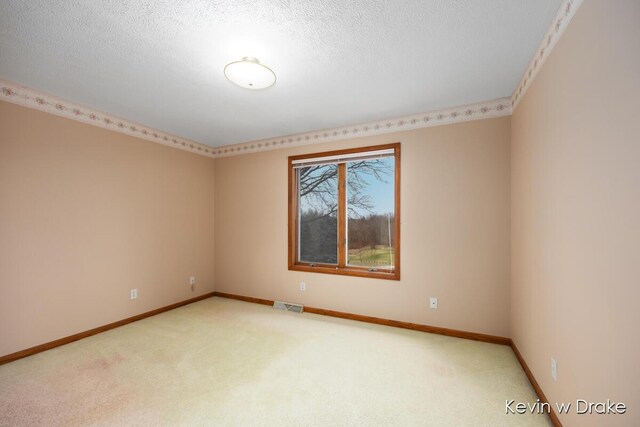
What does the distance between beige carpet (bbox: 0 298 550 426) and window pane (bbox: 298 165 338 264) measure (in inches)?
44.0

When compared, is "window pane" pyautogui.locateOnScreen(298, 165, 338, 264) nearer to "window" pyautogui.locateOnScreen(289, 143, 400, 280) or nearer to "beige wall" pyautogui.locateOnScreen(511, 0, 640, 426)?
"window" pyautogui.locateOnScreen(289, 143, 400, 280)

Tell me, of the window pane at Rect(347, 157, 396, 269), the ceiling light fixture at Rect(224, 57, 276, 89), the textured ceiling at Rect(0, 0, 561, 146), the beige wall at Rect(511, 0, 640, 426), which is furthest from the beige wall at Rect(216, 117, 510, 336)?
the ceiling light fixture at Rect(224, 57, 276, 89)

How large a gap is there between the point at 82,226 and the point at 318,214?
277 cm

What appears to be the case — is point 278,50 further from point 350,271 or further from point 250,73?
point 350,271

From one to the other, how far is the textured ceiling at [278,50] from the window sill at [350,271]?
6.42ft

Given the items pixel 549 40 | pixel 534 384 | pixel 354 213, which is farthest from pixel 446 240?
pixel 549 40

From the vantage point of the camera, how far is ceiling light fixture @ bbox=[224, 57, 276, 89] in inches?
77.0

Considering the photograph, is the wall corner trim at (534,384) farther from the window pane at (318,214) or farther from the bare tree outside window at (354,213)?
the window pane at (318,214)

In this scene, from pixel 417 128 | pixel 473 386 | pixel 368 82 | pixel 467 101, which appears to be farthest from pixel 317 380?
pixel 467 101

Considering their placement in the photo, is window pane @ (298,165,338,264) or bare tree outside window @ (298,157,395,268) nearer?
bare tree outside window @ (298,157,395,268)

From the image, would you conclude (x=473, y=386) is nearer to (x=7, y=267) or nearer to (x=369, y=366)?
(x=369, y=366)

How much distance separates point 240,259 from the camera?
435cm

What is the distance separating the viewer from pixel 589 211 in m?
1.32

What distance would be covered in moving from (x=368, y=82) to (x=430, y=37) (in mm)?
687
